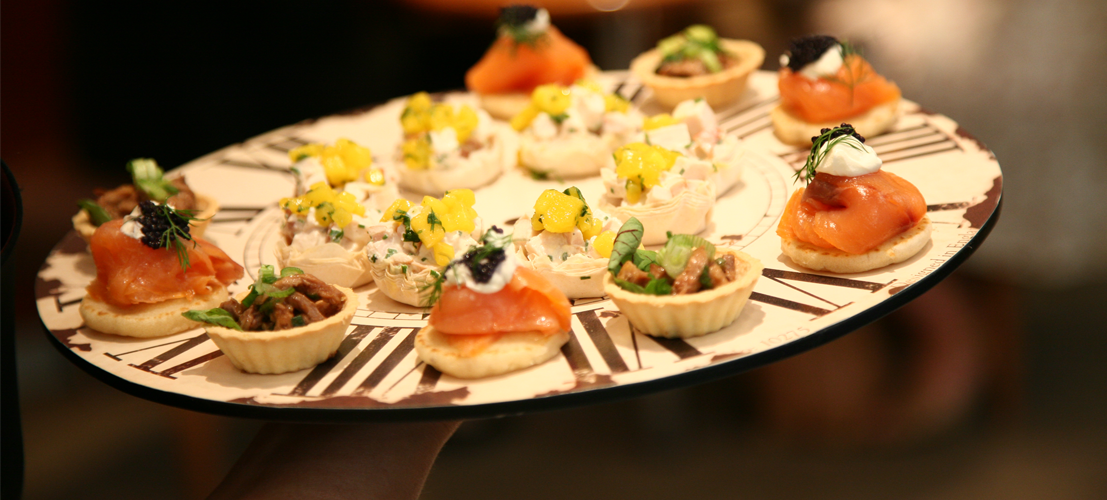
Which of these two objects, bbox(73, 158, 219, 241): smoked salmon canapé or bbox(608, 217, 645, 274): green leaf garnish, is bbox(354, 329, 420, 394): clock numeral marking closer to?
bbox(608, 217, 645, 274): green leaf garnish

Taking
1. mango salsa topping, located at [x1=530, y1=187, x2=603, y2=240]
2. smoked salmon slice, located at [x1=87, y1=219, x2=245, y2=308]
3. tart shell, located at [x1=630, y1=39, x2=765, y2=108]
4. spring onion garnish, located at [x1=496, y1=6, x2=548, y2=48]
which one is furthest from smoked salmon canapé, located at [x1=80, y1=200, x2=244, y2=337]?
tart shell, located at [x1=630, y1=39, x2=765, y2=108]

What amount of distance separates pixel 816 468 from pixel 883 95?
268 centimetres

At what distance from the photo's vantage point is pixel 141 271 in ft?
12.0

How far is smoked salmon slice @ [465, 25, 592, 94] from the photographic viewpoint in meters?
6.00

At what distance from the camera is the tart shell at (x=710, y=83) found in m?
5.55

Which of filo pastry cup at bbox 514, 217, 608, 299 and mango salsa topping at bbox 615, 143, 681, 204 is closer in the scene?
filo pastry cup at bbox 514, 217, 608, 299

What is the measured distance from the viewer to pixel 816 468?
5754mm

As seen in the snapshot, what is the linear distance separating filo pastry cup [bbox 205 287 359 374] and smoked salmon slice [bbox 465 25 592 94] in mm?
3246

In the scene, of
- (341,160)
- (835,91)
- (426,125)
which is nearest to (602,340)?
(341,160)

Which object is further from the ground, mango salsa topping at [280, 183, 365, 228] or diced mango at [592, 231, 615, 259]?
mango salsa topping at [280, 183, 365, 228]

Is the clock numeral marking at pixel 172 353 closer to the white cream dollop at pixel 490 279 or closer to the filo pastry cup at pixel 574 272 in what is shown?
the white cream dollop at pixel 490 279

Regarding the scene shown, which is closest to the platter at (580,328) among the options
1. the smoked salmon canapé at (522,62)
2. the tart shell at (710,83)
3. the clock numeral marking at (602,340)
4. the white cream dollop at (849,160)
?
the clock numeral marking at (602,340)

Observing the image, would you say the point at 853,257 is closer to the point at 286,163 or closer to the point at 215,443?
the point at 286,163

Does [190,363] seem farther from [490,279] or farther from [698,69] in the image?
[698,69]
